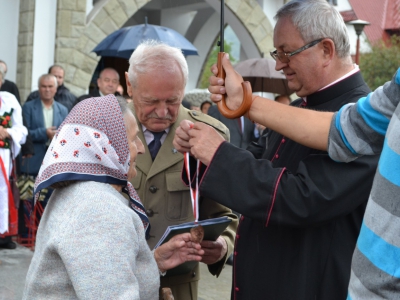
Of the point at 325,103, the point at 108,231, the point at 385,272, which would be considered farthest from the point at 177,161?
the point at 385,272

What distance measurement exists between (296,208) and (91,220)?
0.68 m

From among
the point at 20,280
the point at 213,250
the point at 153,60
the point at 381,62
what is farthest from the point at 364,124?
the point at 381,62

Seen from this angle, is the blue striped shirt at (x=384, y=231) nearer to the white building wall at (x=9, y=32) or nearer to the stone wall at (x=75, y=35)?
the stone wall at (x=75, y=35)

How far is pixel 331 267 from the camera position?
2436 millimetres

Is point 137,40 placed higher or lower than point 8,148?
higher

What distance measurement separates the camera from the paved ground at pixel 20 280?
625 cm

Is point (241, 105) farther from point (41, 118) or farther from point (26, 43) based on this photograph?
point (26, 43)

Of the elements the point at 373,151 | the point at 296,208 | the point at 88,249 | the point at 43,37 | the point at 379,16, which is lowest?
the point at 88,249

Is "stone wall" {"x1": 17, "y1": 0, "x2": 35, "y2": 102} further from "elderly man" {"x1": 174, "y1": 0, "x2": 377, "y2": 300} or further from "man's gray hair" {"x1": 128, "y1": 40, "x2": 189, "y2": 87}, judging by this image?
"elderly man" {"x1": 174, "y1": 0, "x2": 377, "y2": 300}

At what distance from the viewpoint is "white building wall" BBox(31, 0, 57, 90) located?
11.5m

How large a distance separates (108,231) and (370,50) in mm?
25698

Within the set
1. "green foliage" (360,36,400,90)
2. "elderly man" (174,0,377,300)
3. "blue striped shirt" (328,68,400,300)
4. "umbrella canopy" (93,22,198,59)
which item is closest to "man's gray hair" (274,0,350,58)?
"elderly man" (174,0,377,300)

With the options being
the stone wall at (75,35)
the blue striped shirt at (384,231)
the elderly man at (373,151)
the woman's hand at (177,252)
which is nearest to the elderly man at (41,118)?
the stone wall at (75,35)

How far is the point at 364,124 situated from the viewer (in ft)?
6.12
